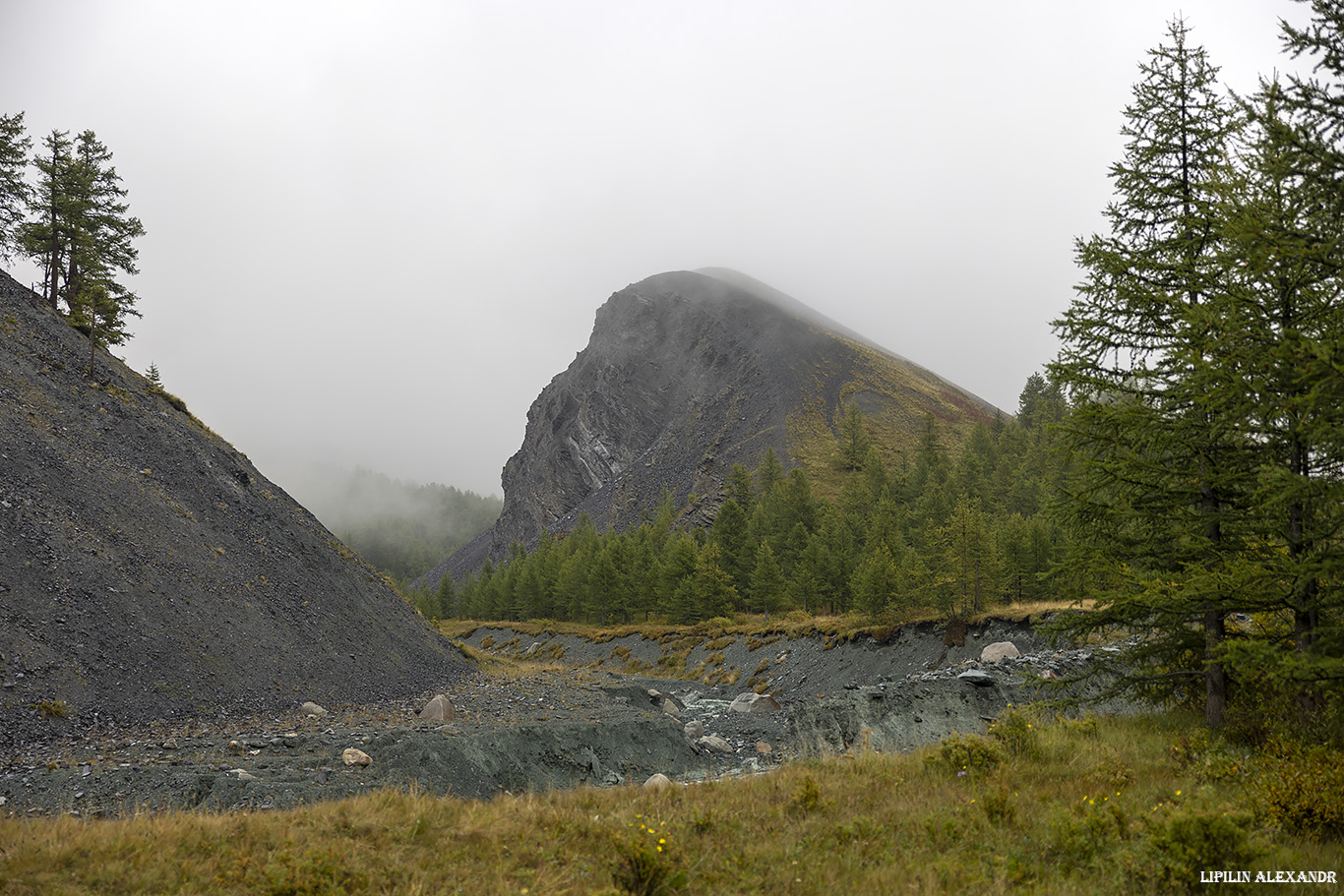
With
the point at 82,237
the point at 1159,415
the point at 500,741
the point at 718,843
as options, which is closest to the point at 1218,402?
the point at 1159,415

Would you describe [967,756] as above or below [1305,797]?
below

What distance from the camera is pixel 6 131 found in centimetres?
3262

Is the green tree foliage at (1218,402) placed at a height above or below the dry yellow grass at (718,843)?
above

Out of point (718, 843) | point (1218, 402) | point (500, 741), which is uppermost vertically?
point (1218, 402)

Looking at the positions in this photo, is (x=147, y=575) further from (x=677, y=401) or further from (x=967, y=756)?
(x=677, y=401)

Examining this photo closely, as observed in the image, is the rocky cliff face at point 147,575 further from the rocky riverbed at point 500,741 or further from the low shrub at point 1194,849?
the low shrub at point 1194,849

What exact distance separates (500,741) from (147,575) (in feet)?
48.6

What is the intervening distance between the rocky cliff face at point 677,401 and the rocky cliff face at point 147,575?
231ft

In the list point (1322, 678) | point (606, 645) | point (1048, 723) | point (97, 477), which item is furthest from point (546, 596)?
point (1322, 678)

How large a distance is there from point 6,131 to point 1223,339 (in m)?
52.0

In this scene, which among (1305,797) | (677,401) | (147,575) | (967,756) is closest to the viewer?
(1305,797)

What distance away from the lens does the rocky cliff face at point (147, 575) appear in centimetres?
1734

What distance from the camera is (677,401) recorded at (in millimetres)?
164875

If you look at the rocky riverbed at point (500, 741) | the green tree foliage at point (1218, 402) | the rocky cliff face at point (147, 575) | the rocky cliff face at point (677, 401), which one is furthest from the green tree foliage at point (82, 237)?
the rocky cliff face at point (677, 401)
